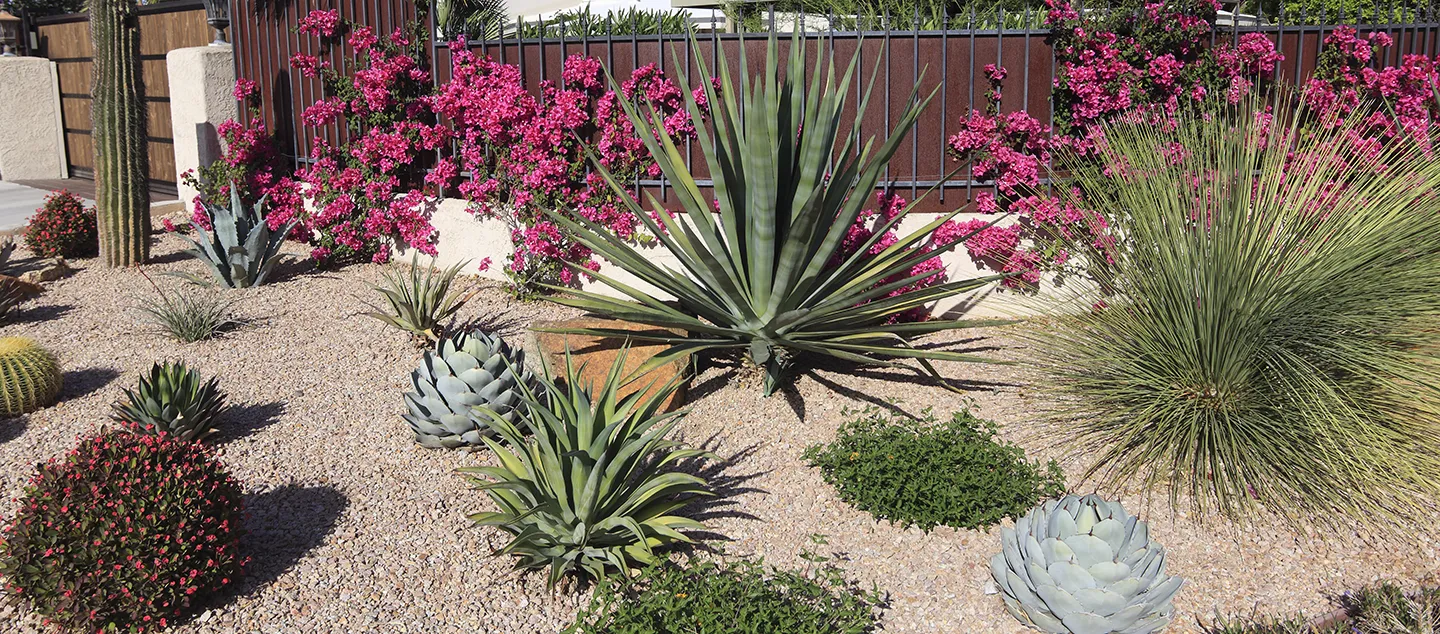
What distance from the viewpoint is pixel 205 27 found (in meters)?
11.1

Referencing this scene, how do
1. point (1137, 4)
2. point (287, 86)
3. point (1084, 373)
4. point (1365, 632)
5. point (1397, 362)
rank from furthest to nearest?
point (287, 86) < point (1137, 4) < point (1084, 373) < point (1397, 362) < point (1365, 632)

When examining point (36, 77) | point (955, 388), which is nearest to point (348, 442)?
point (955, 388)

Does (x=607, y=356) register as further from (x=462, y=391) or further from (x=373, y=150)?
(x=373, y=150)

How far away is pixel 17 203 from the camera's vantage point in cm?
1114

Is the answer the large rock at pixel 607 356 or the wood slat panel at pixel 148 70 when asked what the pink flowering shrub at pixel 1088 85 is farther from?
the wood slat panel at pixel 148 70

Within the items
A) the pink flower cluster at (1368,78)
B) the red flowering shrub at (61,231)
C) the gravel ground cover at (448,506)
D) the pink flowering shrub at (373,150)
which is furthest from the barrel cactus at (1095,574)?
the red flowering shrub at (61,231)

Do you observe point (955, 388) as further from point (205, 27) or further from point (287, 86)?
point (205, 27)

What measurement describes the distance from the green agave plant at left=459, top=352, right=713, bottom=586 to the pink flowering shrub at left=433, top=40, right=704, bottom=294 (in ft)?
10.7

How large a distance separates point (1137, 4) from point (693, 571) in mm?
4793

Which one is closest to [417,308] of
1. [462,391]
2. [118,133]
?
[462,391]

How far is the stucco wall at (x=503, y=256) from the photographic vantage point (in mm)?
6566

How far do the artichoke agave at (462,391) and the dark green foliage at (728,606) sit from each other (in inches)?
54.6

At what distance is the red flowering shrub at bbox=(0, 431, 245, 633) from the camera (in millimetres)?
3375

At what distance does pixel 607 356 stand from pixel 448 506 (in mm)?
1365
